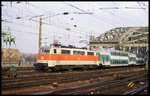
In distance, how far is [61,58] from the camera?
28.9 metres

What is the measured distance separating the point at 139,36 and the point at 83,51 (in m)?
86.2

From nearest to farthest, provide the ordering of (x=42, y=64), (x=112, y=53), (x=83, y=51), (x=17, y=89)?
(x=17, y=89) → (x=42, y=64) → (x=83, y=51) → (x=112, y=53)

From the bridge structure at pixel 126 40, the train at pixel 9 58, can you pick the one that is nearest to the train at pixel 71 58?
the train at pixel 9 58

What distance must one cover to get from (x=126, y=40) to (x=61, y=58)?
78.2 meters

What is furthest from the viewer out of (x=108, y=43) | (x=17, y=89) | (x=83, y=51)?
(x=108, y=43)

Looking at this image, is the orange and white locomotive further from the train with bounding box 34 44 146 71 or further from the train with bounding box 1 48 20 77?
the train with bounding box 1 48 20 77

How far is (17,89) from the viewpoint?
14.6 m

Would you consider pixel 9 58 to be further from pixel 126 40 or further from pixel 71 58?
pixel 126 40

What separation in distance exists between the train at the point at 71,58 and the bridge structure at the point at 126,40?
1786 centimetres

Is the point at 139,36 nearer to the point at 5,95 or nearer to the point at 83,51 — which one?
the point at 83,51

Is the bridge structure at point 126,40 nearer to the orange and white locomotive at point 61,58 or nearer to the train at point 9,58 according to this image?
the orange and white locomotive at point 61,58

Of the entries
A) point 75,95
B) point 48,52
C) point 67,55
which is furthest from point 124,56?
point 75,95

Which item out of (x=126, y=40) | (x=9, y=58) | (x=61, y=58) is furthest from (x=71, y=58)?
(x=126, y=40)

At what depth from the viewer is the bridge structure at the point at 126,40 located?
250 ft
